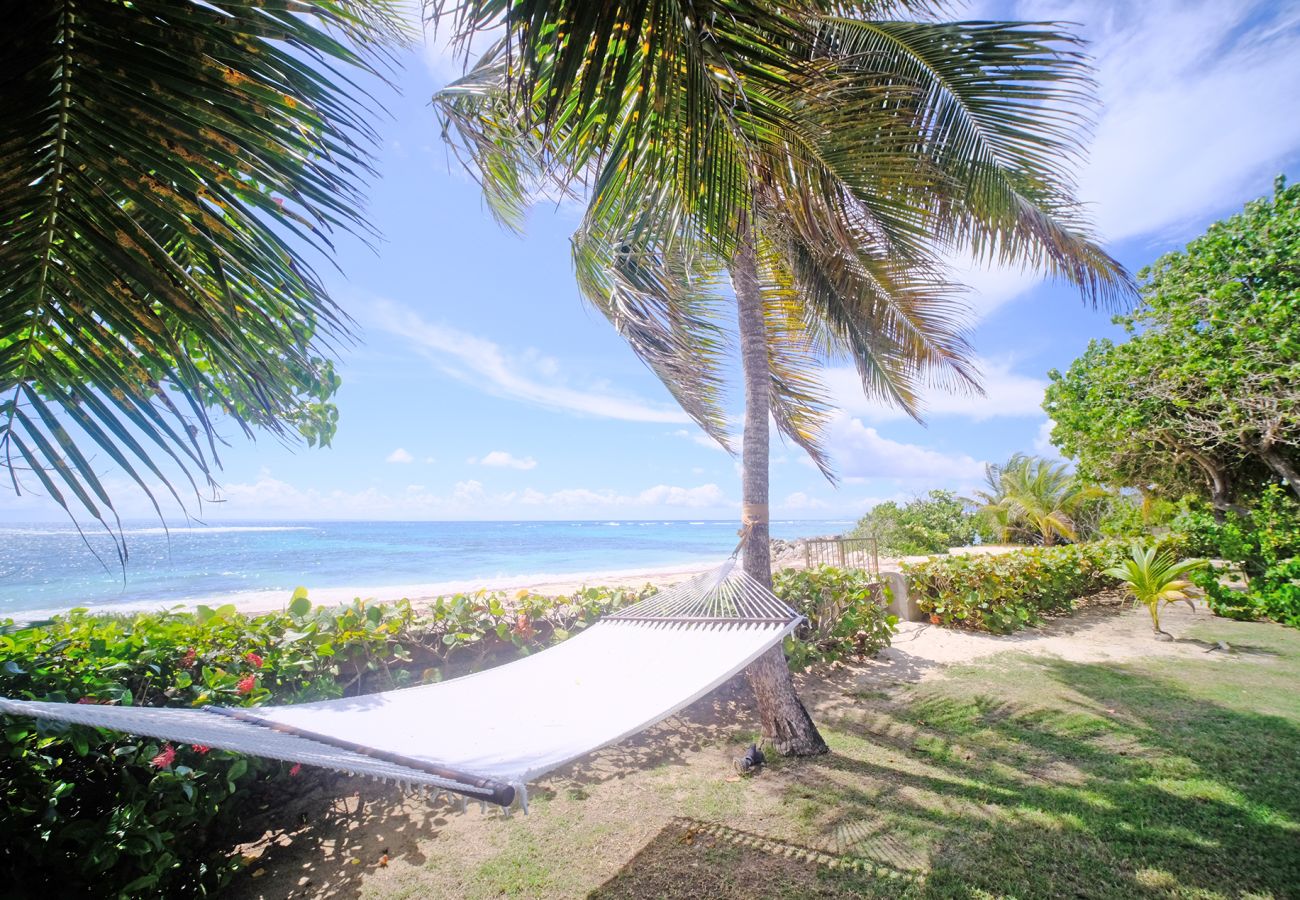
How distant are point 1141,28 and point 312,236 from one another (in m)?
3.82

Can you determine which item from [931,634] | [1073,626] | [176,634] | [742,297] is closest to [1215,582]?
[1073,626]

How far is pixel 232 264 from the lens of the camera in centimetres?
77

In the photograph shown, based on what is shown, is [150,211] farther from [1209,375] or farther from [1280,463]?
[1280,463]

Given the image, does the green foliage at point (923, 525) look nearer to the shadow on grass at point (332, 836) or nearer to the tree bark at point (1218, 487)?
the tree bark at point (1218, 487)

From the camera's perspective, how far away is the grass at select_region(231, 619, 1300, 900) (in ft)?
5.58

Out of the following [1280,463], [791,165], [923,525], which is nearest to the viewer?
[791,165]

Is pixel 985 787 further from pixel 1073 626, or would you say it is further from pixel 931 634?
pixel 1073 626

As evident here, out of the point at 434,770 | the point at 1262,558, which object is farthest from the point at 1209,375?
the point at 434,770

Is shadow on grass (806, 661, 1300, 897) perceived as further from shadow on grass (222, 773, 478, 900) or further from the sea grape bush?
the sea grape bush

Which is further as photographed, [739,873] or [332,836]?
[332,836]

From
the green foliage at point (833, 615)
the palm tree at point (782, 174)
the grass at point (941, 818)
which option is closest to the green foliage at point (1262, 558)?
the grass at point (941, 818)

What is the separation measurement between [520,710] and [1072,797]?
2244 mm

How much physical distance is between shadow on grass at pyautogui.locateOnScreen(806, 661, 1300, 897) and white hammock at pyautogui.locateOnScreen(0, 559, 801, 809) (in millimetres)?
814

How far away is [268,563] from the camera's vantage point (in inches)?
637
